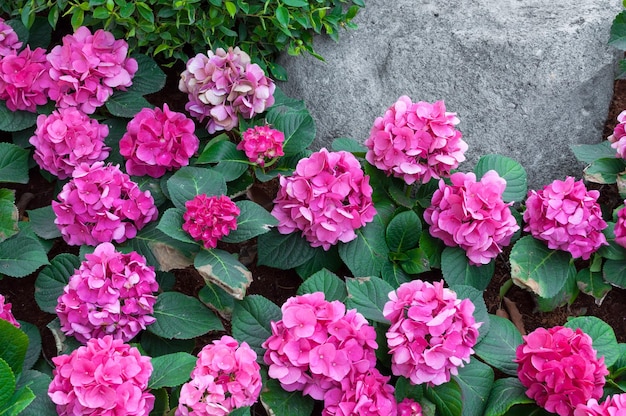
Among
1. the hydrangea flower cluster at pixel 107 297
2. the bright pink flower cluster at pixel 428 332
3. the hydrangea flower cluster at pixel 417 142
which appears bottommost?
the hydrangea flower cluster at pixel 107 297

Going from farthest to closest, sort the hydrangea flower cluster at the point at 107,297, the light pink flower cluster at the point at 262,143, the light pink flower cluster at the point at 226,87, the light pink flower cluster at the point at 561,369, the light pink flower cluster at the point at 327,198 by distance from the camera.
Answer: the light pink flower cluster at the point at 226,87, the light pink flower cluster at the point at 262,143, the light pink flower cluster at the point at 327,198, the hydrangea flower cluster at the point at 107,297, the light pink flower cluster at the point at 561,369

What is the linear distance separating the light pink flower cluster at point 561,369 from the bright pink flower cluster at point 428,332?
18cm

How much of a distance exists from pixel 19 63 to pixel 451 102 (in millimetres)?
1693

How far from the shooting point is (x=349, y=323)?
7.01 feet

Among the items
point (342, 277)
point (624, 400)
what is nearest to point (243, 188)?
point (342, 277)

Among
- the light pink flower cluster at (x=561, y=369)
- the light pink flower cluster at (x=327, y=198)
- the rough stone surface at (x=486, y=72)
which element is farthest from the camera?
the rough stone surface at (x=486, y=72)

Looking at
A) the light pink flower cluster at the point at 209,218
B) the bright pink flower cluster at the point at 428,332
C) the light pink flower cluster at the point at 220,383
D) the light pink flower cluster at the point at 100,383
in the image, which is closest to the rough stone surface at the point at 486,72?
the light pink flower cluster at the point at 209,218

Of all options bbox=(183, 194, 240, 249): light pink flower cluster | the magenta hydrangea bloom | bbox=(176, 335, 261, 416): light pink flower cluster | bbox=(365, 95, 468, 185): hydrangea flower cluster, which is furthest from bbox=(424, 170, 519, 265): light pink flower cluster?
bbox=(176, 335, 261, 416): light pink flower cluster

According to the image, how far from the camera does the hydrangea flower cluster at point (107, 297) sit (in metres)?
2.23

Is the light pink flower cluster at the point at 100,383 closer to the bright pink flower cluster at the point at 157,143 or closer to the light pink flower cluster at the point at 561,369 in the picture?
the bright pink flower cluster at the point at 157,143

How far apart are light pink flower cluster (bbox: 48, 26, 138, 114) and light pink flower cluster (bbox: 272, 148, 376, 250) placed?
0.86 m

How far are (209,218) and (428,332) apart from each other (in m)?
0.75

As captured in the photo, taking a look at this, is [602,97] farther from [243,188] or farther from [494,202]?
[243,188]

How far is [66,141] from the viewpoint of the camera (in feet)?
8.70
